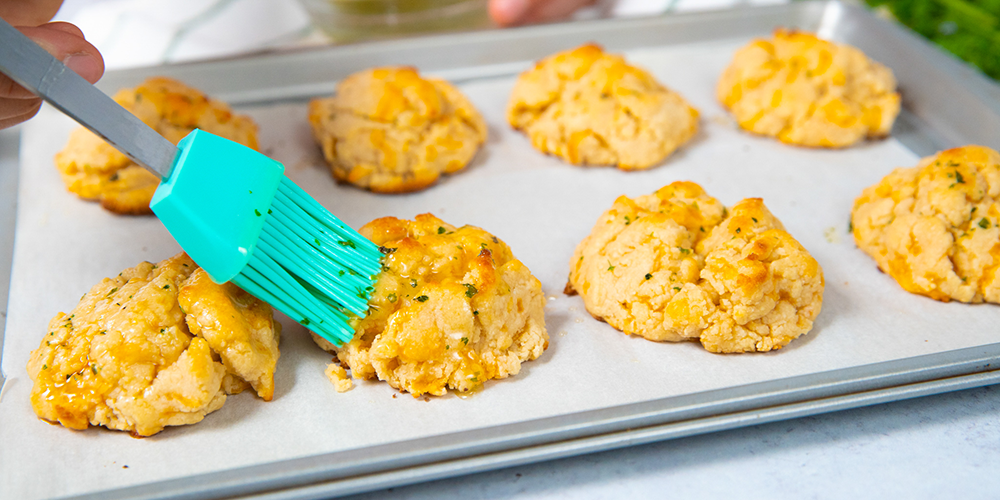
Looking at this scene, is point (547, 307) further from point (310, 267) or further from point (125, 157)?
point (125, 157)

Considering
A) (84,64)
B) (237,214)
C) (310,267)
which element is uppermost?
(84,64)

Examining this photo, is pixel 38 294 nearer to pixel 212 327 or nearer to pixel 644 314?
pixel 212 327

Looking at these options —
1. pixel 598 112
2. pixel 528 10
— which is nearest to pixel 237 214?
pixel 598 112

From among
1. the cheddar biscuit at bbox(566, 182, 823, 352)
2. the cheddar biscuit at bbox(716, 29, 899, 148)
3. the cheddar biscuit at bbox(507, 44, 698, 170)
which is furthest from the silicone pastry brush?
the cheddar biscuit at bbox(716, 29, 899, 148)

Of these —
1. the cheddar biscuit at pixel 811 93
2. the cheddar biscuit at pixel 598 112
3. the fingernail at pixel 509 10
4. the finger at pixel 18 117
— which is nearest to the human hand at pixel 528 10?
the fingernail at pixel 509 10

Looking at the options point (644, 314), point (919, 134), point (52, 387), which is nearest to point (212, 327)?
point (52, 387)

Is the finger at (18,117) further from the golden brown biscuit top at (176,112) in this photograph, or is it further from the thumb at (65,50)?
the golden brown biscuit top at (176,112)
